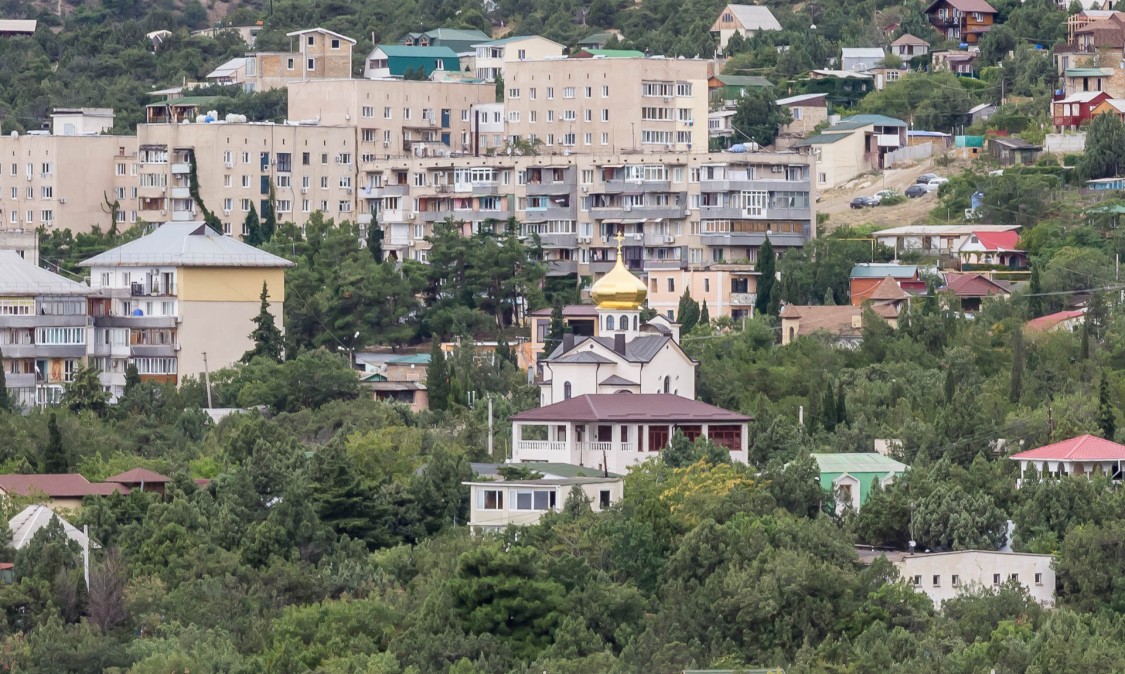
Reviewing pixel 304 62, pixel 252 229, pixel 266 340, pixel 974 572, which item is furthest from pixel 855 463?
pixel 304 62

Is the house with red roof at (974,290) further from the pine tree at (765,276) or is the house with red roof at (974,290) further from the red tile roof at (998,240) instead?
the pine tree at (765,276)

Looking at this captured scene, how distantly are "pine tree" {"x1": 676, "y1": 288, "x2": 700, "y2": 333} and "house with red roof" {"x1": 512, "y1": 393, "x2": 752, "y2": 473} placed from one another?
19619mm

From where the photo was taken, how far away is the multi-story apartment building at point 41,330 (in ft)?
283

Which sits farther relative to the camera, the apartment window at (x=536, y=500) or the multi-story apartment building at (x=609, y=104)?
the multi-story apartment building at (x=609, y=104)

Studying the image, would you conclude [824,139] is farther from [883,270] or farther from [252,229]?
[252,229]

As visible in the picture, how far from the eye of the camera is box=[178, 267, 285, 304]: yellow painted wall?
89688mm

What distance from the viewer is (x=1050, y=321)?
8219 centimetres

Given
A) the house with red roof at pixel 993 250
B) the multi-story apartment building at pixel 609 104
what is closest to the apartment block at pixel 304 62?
the multi-story apartment building at pixel 609 104

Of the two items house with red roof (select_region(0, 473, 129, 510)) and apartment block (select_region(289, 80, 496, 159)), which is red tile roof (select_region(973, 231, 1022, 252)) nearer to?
apartment block (select_region(289, 80, 496, 159))

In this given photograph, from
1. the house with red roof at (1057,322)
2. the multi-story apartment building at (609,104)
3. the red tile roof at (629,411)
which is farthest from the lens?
the multi-story apartment building at (609,104)

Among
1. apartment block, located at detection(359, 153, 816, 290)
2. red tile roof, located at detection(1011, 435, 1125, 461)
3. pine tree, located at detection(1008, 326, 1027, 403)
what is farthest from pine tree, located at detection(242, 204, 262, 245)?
red tile roof, located at detection(1011, 435, 1125, 461)

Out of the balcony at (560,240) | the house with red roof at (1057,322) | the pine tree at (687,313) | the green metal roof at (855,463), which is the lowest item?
the green metal roof at (855,463)

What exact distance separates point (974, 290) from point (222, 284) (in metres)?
21.6

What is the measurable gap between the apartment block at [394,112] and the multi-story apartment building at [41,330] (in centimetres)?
1726
